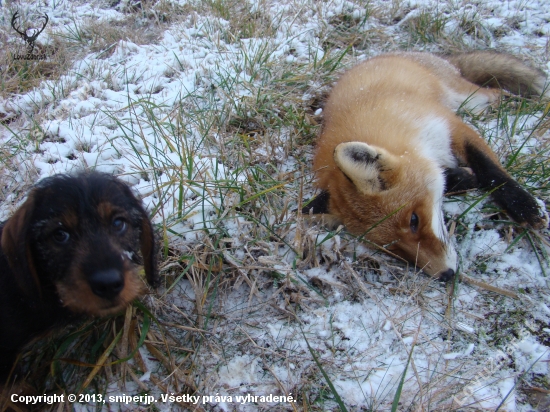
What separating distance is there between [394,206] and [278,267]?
1023 mm

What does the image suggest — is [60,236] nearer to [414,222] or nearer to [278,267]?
[278,267]

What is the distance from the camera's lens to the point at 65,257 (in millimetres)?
2041

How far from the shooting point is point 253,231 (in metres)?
3.10

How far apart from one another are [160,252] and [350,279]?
1409 millimetres

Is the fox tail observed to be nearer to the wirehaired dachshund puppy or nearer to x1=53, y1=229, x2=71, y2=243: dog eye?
the wirehaired dachshund puppy

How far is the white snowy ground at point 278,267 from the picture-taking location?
2.36 m

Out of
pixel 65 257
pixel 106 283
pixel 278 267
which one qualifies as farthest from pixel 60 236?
pixel 278 267

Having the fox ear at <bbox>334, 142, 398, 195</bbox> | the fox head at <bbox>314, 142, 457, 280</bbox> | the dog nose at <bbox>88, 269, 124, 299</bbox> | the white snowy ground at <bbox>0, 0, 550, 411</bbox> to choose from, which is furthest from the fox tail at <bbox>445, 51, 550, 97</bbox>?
the dog nose at <bbox>88, 269, 124, 299</bbox>

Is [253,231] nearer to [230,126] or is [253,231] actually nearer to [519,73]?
[230,126]

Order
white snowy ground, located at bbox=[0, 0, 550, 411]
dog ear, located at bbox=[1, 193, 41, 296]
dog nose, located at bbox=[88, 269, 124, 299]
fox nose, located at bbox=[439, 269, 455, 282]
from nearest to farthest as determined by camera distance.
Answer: dog nose, located at bbox=[88, 269, 124, 299] < dog ear, located at bbox=[1, 193, 41, 296] < white snowy ground, located at bbox=[0, 0, 550, 411] < fox nose, located at bbox=[439, 269, 455, 282]

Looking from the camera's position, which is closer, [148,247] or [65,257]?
[65,257]

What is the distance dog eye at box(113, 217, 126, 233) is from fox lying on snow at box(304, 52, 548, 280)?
1544mm

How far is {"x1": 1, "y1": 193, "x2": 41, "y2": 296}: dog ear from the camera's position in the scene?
2.05 meters

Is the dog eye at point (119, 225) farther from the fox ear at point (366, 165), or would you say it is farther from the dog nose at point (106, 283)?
the fox ear at point (366, 165)
